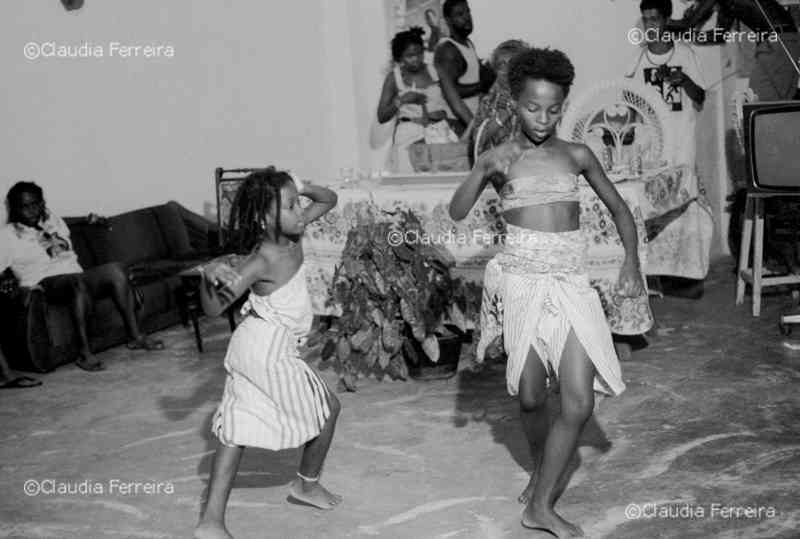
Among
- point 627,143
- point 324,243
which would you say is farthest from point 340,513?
point 627,143

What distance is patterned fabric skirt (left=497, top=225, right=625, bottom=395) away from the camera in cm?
390

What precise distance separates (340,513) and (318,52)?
6946 millimetres

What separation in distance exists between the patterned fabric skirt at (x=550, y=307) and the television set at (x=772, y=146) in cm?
291

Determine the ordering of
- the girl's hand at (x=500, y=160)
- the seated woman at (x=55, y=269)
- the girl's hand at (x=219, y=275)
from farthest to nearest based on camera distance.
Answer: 1. the seated woman at (x=55, y=269)
2. the girl's hand at (x=500, y=160)
3. the girl's hand at (x=219, y=275)

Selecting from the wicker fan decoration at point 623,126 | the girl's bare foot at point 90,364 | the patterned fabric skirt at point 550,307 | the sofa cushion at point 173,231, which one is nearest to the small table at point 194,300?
the girl's bare foot at point 90,364

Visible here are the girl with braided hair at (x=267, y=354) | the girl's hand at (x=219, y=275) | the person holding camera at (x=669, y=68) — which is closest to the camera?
the girl's hand at (x=219, y=275)

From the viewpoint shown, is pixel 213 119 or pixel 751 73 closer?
pixel 751 73

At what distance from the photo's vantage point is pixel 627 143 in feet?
24.9

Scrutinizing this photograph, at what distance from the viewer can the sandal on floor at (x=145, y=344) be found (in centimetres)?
753

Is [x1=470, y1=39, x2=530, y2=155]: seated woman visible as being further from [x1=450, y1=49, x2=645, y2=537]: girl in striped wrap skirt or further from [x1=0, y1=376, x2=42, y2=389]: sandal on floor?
[x1=0, y1=376, x2=42, y2=389]: sandal on floor

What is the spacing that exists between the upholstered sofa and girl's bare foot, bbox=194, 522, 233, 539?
345 centimetres

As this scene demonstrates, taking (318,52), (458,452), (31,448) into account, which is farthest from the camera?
(318,52)

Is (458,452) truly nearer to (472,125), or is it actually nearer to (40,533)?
(40,533)

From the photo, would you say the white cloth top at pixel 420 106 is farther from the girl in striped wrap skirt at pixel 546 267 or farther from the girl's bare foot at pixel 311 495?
the girl's bare foot at pixel 311 495
